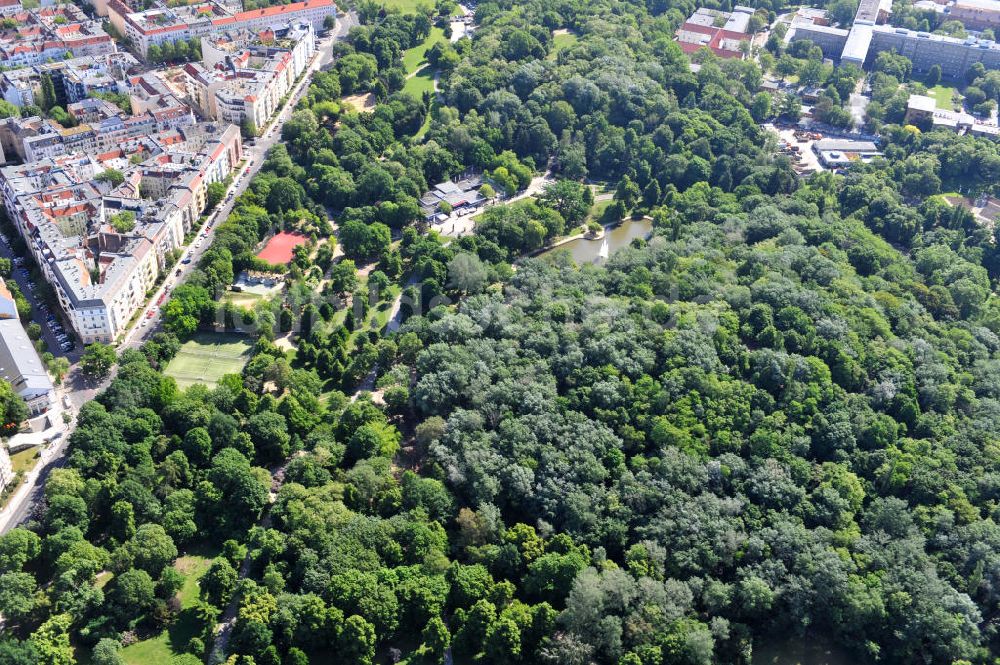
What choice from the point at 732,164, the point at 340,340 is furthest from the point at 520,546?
the point at 732,164

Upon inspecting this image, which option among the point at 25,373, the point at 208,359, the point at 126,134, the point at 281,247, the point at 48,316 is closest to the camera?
the point at 25,373

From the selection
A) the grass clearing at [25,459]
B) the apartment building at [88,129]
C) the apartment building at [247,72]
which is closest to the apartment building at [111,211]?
the apartment building at [88,129]

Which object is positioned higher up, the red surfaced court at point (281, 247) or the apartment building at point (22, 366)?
the red surfaced court at point (281, 247)

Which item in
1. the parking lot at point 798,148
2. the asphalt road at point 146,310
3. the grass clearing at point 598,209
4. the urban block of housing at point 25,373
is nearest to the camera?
the asphalt road at point 146,310

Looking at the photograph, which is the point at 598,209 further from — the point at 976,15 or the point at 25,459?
the point at 976,15

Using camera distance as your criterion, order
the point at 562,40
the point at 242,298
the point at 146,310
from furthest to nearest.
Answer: the point at 562,40, the point at 242,298, the point at 146,310

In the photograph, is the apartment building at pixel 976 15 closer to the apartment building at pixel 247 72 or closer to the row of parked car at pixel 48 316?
the apartment building at pixel 247 72

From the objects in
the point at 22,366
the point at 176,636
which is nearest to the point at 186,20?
the point at 22,366
